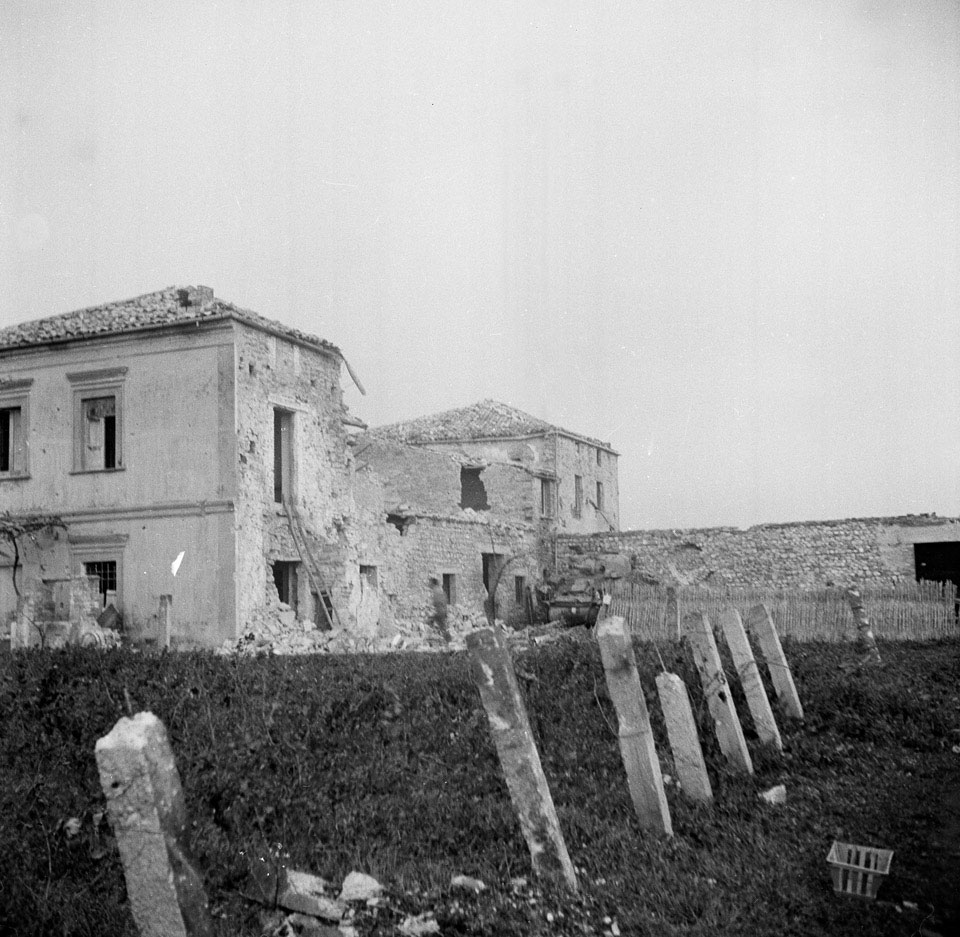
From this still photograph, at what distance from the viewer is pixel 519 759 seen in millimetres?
6168

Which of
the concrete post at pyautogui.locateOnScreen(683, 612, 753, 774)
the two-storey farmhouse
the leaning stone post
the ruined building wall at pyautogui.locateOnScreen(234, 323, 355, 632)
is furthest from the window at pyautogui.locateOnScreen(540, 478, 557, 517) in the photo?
the concrete post at pyautogui.locateOnScreen(683, 612, 753, 774)

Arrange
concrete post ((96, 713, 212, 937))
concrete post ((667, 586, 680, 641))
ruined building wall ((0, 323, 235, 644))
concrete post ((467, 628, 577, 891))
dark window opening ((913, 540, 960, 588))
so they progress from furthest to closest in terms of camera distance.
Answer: dark window opening ((913, 540, 960, 588)), ruined building wall ((0, 323, 235, 644)), concrete post ((667, 586, 680, 641)), concrete post ((467, 628, 577, 891)), concrete post ((96, 713, 212, 937))

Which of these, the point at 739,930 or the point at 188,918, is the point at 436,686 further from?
the point at 188,918

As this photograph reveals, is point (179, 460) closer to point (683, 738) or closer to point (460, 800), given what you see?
point (460, 800)

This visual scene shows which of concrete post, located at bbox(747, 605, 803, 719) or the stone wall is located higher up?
the stone wall

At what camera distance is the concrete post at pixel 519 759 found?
19.9 ft

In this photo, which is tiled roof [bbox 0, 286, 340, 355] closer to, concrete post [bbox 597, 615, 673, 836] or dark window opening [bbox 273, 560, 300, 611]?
dark window opening [bbox 273, 560, 300, 611]

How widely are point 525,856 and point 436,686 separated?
483 cm

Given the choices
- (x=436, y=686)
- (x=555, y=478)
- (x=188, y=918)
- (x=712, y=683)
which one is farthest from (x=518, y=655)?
(x=555, y=478)

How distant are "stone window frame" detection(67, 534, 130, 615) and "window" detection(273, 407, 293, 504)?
11.1ft

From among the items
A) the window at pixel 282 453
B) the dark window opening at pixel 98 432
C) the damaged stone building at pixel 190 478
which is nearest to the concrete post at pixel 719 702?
the damaged stone building at pixel 190 478

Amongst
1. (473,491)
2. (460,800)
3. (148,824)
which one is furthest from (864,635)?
(473,491)

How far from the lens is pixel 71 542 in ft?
76.1

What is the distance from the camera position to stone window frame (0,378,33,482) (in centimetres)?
2419
